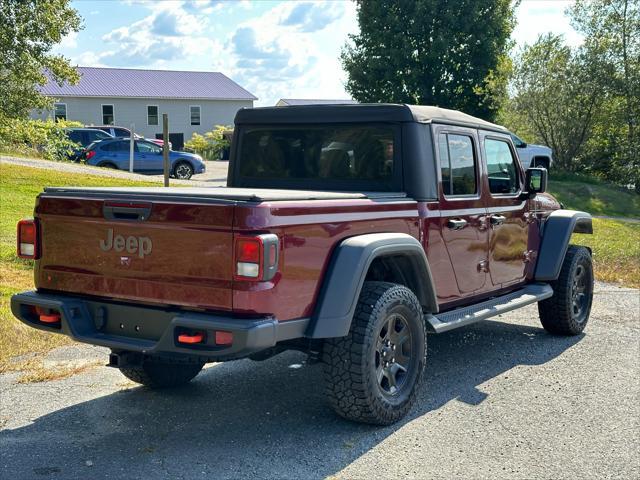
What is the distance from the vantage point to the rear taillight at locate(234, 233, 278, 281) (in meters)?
3.99

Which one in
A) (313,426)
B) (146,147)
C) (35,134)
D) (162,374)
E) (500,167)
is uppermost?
(146,147)

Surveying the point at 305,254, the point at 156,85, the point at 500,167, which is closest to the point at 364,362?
the point at 305,254

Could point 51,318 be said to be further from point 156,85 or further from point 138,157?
point 156,85

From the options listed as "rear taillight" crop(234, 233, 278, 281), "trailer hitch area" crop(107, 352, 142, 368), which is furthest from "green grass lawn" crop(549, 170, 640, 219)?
"rear taillight" crop(234, 233, 278, 281)

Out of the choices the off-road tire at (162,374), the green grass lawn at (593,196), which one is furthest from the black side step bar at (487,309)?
the green grass lawn at (593,196)

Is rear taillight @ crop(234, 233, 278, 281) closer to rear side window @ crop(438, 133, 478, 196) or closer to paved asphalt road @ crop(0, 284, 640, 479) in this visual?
paved asphalt road @ crop(0, 284, 640, 479)

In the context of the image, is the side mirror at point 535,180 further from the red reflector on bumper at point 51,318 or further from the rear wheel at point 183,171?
the rear wheel at point 183,171

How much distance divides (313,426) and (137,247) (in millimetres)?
1537

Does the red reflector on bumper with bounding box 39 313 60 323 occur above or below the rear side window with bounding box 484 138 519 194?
below

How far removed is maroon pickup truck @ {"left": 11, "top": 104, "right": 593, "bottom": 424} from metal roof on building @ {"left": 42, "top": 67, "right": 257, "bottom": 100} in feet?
148

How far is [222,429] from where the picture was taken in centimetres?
481

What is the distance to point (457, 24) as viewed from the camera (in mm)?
30375

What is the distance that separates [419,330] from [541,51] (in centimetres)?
2400

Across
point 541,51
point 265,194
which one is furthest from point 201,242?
point 541,51
